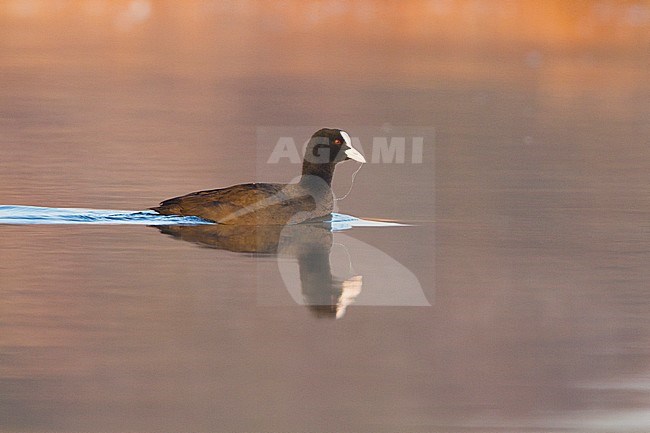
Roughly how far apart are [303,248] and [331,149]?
4.55 ft

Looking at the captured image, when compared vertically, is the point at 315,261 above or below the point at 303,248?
below

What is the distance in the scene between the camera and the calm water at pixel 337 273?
549 centimetres

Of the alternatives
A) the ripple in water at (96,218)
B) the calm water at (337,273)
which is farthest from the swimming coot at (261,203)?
the calm water at (337,273)

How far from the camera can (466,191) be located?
Result: 1062 centimetres

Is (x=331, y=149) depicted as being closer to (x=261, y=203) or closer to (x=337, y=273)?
(x=261, y=203)

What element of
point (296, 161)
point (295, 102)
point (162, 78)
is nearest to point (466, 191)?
point (296, 161)

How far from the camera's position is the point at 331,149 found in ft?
31.9

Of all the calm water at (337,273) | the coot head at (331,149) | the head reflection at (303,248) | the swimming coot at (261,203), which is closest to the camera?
the calm water at (337,273)

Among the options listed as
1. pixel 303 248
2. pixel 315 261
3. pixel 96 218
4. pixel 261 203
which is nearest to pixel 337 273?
pixel 315 261

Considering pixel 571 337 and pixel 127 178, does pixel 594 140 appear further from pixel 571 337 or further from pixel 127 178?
pixel 571 337

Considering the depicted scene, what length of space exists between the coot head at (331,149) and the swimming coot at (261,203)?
0.18 feet

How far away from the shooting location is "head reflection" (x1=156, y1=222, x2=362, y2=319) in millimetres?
7195

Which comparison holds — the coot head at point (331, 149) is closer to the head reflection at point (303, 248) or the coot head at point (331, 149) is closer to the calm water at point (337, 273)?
the calm water at point (337, 273)

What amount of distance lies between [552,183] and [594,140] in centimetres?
311
